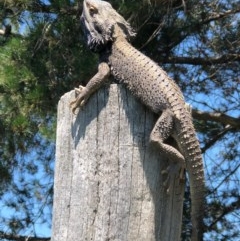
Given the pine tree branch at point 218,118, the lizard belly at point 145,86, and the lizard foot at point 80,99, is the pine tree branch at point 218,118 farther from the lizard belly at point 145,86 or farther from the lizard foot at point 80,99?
the lizard foot at point 80,99

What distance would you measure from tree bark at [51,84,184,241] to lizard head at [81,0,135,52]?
1.85 feet

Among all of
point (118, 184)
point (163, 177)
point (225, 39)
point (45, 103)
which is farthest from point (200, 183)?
point (225, 39)

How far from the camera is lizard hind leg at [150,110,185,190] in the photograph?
88.0 inches

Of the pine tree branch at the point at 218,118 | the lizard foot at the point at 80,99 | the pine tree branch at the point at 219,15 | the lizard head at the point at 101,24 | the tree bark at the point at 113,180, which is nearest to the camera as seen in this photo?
the tree bark at the point at 113,180

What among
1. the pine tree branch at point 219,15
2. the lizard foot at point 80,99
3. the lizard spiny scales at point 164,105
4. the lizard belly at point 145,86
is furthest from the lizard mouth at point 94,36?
the pine tree branch at point 219,15

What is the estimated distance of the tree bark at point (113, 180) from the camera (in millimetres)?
2145

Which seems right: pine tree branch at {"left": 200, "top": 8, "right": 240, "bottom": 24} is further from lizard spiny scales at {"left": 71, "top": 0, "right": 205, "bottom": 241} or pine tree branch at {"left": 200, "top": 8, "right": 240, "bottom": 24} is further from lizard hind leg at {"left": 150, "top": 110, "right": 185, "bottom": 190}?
lizard hind leg at {"left": 150, "top": 110, "right": 185, "bottom": 190}

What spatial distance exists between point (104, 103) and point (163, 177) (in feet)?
1.02

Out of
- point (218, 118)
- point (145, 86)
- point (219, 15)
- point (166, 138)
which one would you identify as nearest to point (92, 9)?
point (145, 86)

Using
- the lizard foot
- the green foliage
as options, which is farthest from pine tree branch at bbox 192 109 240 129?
the lizard foot

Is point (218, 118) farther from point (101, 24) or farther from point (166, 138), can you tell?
point (166, 138)

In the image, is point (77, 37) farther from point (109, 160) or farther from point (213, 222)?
point (109, 160)

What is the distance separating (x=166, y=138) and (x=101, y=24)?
672 millimetres

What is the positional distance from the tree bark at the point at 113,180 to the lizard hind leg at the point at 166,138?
22 mm
